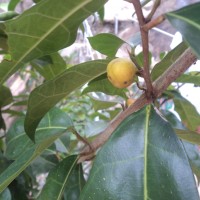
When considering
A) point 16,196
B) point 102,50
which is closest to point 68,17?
point 102,50

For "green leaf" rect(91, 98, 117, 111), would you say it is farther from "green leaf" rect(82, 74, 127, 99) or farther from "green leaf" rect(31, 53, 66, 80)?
"green leaf" rect(82, 74, 127, 99)

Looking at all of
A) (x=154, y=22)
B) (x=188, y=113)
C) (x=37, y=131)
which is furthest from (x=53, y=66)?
(x=154, y=22)

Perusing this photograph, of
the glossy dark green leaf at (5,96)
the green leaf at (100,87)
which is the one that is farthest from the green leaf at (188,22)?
the glossy dark green leaf at (5,96)

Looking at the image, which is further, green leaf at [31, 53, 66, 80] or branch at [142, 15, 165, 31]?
green leaf at [31, 53, 66, 80]

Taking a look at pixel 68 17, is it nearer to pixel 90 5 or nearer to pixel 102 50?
pixel 90 5

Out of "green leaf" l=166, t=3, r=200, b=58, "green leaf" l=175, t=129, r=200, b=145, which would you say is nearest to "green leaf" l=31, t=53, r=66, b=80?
"green leaf" l=175, t=129, r=200, b=145

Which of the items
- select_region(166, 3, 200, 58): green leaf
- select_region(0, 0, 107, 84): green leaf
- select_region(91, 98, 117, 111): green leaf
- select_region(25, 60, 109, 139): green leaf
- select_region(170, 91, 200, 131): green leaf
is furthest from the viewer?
select_region(91, 98, 117, 111): green leaf
